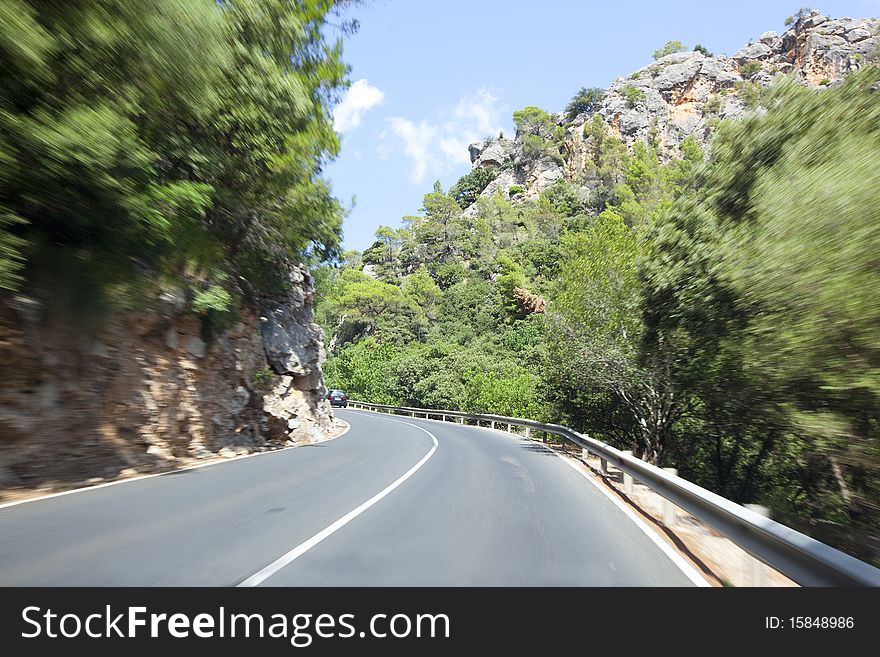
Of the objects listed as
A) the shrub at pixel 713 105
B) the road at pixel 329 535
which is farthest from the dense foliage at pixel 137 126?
the shrub at pixel 713 105

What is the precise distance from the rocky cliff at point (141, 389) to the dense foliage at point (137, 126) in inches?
41.1

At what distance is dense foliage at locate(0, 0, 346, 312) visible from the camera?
255 inches

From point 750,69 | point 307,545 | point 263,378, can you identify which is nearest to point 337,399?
point 263,378

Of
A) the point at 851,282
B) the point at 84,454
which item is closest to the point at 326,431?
the point at 84,454

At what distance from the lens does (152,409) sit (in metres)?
12.3

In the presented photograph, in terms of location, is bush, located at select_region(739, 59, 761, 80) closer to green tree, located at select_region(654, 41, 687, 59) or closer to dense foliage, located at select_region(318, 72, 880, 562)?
green tree, located at select_region(654, 41, 687, 59)

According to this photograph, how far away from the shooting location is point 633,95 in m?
115

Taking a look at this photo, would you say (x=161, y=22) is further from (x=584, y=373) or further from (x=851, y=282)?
(x=584, y=373)

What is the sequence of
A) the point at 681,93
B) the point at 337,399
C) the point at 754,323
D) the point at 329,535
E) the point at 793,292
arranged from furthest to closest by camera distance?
the point at 681,93
the point at 337,399
the point at 754,323
the point at 793,292
the point at 329,535

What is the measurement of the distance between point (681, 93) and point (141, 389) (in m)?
131

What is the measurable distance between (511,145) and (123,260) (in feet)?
436

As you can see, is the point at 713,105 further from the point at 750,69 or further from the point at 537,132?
the point at 537,132

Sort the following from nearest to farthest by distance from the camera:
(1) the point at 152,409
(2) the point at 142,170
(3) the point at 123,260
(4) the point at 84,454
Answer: (2) the point at 142,170 < (3) the point at 123,260 < (4) the point at 84,454 < (1) the point at 152,409

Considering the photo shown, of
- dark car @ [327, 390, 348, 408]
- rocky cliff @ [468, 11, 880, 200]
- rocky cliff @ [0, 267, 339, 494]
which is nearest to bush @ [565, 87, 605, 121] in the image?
rocky cliff @ [468, 11, 880, 200]
